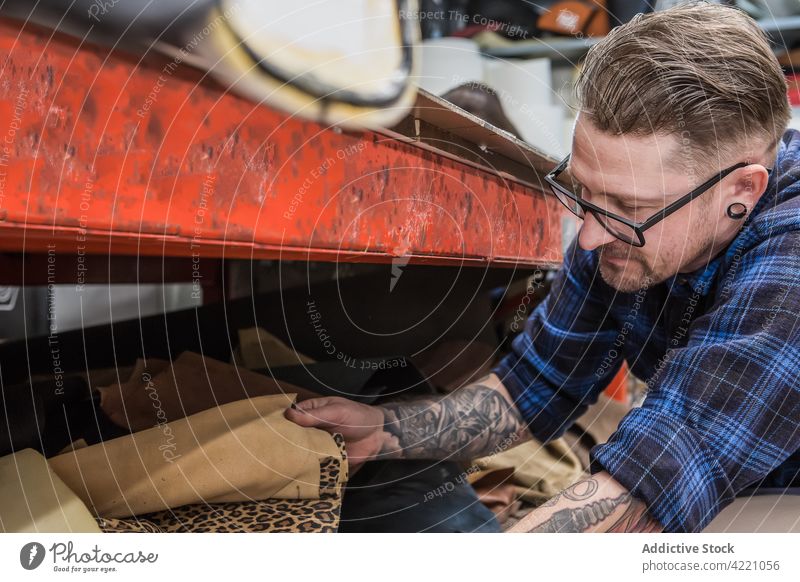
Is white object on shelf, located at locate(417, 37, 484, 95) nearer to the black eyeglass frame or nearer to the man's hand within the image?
the black eyeglass frame

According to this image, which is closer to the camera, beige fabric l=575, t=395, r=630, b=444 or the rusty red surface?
the rusty red surface

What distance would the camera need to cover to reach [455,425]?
2.18ft

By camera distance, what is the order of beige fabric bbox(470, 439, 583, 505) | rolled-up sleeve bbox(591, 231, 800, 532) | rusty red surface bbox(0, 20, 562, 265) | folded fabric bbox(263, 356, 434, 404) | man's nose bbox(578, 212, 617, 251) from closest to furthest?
rusty red surface bbox(0, 20, 562, 265) → rolled-up sleeve bbox(591, 231, 800, 532) → man's nose bbox(578, 212, 617, 251) → folded fabric bbox(263, 356, 434, 404) → beige fabric bbox(470, 439, 583, 505)

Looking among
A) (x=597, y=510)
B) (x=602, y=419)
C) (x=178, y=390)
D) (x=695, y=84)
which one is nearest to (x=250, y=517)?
(x=178, y=390)

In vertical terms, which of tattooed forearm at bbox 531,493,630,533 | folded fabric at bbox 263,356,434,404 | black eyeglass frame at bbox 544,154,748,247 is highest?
black eyeglass frame at bbox 544,154,748,247

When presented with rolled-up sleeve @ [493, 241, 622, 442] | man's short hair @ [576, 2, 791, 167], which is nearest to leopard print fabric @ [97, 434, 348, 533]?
rolled-up sleeve @ [493, 241, 622, 442]

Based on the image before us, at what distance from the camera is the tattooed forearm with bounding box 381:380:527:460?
0.64 meters

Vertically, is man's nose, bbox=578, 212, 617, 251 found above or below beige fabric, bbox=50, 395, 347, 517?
above

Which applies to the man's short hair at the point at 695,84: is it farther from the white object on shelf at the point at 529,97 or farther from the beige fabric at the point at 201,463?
the beige fabric at the point at 201,463

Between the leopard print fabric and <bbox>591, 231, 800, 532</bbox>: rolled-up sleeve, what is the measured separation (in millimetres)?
213

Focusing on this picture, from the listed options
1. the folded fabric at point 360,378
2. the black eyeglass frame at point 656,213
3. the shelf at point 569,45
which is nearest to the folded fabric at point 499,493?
the folded fabric at point 360,378

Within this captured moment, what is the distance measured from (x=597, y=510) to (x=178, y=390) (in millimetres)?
384
